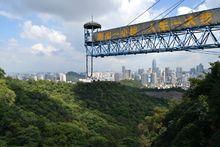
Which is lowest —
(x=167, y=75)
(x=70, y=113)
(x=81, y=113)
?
(x=81, y=113)

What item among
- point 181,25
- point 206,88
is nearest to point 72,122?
point 181,25

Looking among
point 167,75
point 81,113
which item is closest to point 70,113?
point 81,113

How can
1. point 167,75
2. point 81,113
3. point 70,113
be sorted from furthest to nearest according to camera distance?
point 167,75 < point 81,113 < point 70,113

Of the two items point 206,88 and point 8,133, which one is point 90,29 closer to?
point 8,133

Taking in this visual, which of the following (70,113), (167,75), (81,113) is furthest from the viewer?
(167,75)

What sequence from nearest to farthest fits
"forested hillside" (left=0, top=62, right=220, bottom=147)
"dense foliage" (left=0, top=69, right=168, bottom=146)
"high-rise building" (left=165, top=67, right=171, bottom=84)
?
1. "forested hillside" (left=0, top=62, right=220, bottom=147)
2. "dense foliage" (left=0, top=69, right=168, bottom=146)
3. "high-rise building" (left=165, top=67, right=171, bottom=84)

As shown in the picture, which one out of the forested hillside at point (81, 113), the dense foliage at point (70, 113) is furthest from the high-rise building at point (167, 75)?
the dense foliage at point (70, 113)

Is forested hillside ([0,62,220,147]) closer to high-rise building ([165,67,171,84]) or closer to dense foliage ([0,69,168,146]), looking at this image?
dense foliage ([0,69,168,146])

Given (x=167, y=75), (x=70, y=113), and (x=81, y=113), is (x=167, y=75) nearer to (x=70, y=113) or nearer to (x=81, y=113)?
(x=81, y=113)

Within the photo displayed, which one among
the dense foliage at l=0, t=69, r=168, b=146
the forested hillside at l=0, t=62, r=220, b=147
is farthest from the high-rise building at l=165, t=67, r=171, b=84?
the dense foliage at l=0, t=69, r=168, b=146
